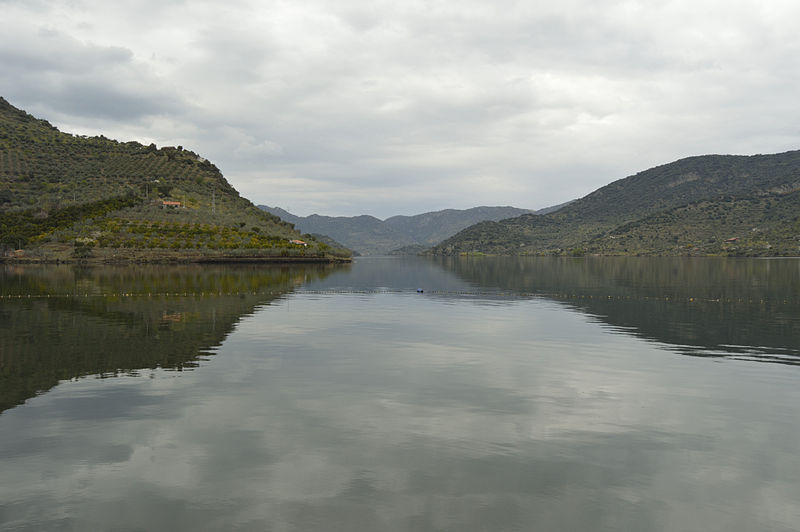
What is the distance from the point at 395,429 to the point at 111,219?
159939mm

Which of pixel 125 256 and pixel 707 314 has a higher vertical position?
pixel 125 256

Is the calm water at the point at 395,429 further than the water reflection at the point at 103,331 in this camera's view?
No

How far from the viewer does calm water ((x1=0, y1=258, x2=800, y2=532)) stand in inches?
410

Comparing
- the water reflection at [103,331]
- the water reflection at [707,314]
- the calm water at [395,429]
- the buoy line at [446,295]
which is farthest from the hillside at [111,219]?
the calm water at [395,429]

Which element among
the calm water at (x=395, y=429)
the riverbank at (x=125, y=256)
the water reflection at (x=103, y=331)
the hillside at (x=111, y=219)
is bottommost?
the calm water at (x=395, y=429)

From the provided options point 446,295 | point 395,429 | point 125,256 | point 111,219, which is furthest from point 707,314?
point 111,219

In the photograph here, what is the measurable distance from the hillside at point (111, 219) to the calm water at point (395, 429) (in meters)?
115

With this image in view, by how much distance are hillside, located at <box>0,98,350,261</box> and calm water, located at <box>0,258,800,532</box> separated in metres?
115

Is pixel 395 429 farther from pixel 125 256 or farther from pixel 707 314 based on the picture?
pixel 125 256

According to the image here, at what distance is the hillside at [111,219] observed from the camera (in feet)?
454

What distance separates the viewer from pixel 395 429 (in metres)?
15.1

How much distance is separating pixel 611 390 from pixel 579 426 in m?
4.94

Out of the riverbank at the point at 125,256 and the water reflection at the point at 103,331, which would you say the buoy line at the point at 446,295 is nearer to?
the water reflection at the point at 103,331

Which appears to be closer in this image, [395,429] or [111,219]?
[395,429]
